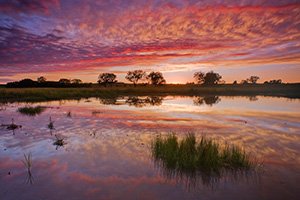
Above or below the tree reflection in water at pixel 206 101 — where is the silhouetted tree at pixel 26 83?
above

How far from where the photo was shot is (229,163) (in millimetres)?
5672

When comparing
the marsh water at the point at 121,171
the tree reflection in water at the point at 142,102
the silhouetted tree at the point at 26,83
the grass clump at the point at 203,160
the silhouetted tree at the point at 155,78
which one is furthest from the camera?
the silhouetted tree at the point at 155,78

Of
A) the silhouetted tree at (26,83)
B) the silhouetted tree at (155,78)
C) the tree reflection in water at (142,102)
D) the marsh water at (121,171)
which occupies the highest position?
the silhouetted tree at (155,78)

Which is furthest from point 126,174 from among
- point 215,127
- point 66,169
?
point 215,127

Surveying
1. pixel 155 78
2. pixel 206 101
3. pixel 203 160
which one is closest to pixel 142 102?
pixel 206 101

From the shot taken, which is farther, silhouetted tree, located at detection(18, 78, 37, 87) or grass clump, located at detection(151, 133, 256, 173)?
silhouetted tree, located at detection(18, 78, 37, 87)

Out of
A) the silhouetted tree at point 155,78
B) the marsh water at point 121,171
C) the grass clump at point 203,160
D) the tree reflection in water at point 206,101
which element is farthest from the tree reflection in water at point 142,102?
the silhouetted tree at point 155,78

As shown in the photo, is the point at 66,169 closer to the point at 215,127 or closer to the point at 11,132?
the point at 11,132

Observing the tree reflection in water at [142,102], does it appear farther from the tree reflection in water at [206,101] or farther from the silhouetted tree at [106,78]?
the silhouetted tree at [106,78]

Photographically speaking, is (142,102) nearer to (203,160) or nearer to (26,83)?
(203,160)

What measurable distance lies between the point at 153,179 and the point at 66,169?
114 inches

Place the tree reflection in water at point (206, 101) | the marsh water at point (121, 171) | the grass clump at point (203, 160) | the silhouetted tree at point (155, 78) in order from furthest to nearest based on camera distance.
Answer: the silhouetted tree at point (155, 78) → the tree reflection in water at point (206, 101) → the grass clump at point (203, 160) → the marsh water at point (121, 171)

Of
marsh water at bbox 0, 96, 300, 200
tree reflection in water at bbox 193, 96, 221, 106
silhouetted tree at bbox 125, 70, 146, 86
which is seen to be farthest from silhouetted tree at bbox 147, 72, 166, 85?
marsh water at bbox 0, 96, 300, 200

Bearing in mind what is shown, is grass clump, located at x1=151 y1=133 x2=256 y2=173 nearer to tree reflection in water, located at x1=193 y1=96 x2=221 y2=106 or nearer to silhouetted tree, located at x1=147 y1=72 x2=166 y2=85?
tree reflection in water, located at x1=193 y1=96 x2=221 y2=106
